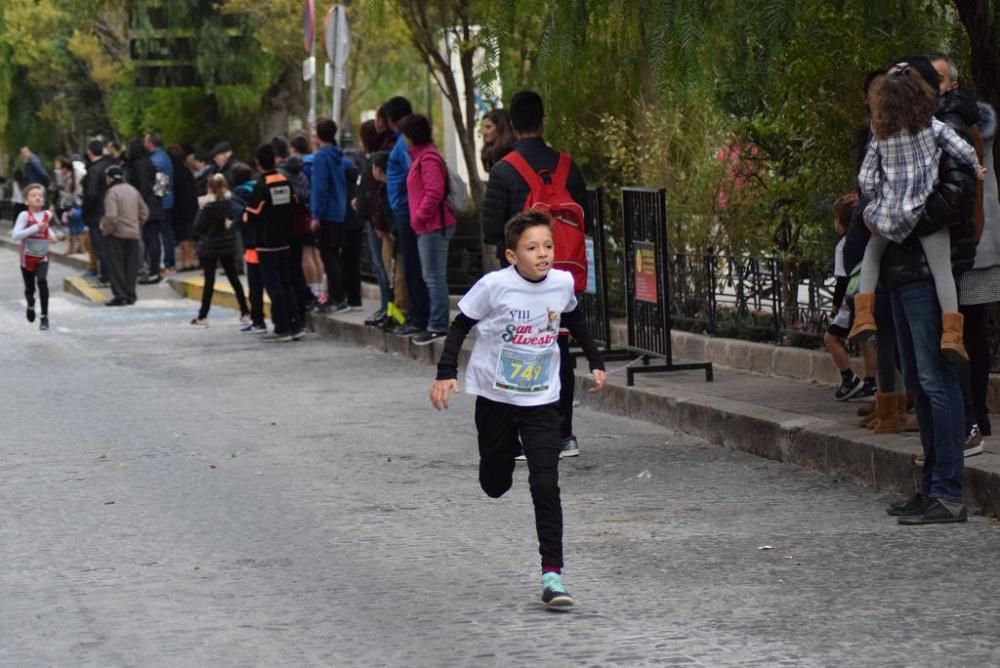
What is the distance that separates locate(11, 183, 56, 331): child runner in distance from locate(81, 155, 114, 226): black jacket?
158 inches

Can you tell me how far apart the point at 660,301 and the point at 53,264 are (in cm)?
2404

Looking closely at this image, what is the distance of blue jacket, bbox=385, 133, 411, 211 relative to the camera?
16.6 m

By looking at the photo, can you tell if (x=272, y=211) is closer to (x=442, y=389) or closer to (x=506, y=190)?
(x=506, y=190)

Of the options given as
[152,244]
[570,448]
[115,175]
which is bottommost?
[570,448]

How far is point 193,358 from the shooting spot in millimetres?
17484

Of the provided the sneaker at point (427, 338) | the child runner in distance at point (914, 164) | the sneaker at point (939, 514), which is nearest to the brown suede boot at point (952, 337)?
the child runner in distance at point (914, 164)

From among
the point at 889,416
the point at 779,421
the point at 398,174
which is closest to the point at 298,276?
the point at 398,174

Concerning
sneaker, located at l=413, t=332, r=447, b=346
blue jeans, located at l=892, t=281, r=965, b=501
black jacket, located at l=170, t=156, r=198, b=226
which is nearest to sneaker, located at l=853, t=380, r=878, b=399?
blue jeans, located at l=892, t=281, r=965, b=501

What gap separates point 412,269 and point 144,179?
1131 centimetres

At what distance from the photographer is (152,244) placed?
27609 millimetres

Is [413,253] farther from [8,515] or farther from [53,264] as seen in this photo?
[53,264]

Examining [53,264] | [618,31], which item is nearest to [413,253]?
[618,31]

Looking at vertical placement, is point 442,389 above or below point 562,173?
below

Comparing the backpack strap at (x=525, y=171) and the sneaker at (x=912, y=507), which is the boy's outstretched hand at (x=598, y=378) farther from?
the backpack strap at (x=525, y=171)
